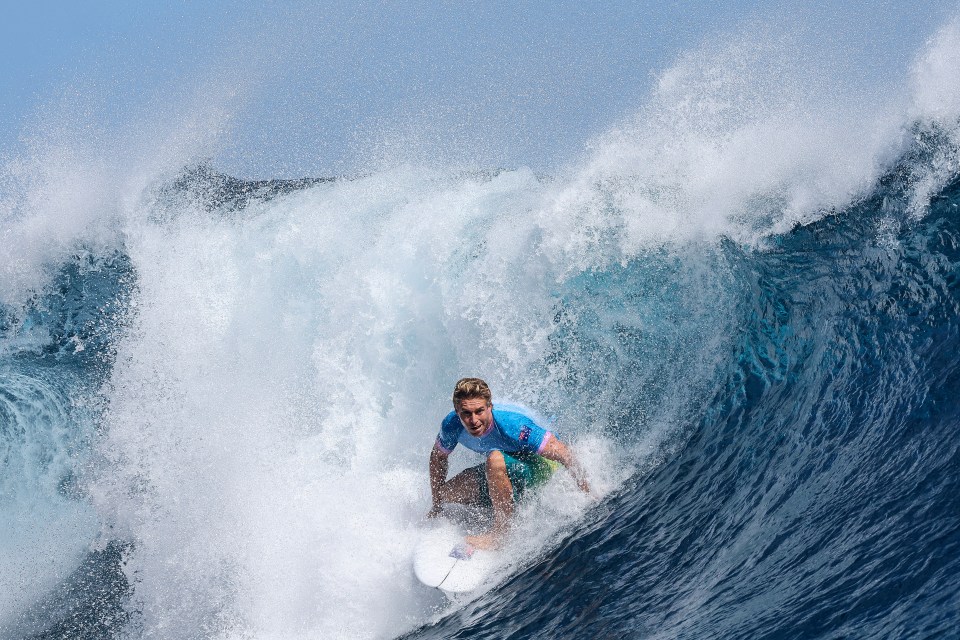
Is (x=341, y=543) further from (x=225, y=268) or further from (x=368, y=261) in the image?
(x=225, y=268)

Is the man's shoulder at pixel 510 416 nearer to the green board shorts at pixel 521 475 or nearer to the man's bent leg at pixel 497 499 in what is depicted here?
the man's bent leg at pixel 497 499

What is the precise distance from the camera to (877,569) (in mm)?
3494

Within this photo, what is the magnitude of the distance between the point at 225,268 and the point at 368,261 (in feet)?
7.52

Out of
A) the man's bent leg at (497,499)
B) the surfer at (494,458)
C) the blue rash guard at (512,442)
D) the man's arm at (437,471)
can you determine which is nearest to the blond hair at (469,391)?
the surfer at (494,458)

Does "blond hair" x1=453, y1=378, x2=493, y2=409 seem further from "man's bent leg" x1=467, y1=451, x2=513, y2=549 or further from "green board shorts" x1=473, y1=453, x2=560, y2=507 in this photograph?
"green board shorts" x1=473, y1=453, x2=560, y2=507

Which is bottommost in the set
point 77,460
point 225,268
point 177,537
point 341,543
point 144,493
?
point 341,543

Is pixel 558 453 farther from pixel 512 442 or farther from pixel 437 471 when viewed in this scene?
pixel 437 471

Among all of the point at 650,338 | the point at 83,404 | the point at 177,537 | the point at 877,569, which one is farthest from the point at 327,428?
the point at 877,569

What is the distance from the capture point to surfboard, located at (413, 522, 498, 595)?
16.3ft

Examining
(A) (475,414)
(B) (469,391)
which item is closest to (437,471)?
(A) (475,414)

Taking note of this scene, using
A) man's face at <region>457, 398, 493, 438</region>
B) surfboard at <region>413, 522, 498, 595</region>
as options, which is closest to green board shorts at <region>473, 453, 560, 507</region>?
surfboard at <region>413, 522, 498, 595</region>

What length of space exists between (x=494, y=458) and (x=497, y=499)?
0.31 m

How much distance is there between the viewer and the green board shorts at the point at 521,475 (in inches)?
215

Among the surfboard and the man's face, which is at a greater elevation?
the man's face
